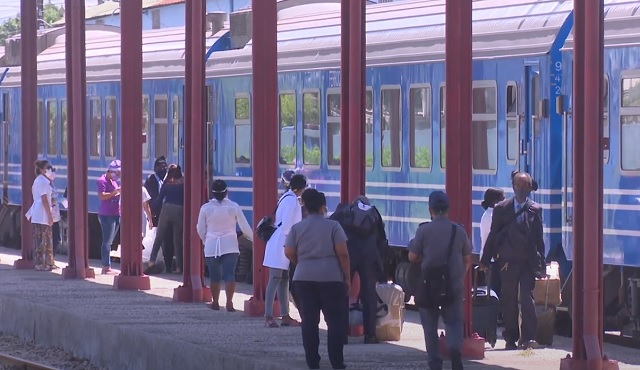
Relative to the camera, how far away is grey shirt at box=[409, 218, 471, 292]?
1155 cm

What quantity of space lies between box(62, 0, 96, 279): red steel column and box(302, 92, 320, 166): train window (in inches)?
113

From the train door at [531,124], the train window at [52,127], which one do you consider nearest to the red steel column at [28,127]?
the train window at [52,127]

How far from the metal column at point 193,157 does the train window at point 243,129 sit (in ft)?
14.0

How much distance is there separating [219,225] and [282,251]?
1620mm

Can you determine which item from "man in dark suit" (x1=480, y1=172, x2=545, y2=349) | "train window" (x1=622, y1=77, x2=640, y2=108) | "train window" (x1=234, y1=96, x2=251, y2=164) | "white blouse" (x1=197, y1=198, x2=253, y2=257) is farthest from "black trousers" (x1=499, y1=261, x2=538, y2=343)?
"train window" (x1=234, y1=96, x2=251, y2=164)

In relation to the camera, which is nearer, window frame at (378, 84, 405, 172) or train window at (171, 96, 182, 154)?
window frame at (378, 84, 405, 172)

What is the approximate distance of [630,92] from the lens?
49.8 feet

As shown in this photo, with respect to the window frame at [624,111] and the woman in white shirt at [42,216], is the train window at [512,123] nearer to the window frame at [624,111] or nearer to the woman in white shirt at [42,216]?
the window frame at [624,111]

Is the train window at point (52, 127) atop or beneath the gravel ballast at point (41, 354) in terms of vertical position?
atop

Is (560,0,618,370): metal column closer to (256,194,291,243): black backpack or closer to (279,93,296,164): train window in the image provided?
(256,194,291,243): black backpack

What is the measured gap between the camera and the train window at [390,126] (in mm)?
19219

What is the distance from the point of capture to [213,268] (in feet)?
54.9

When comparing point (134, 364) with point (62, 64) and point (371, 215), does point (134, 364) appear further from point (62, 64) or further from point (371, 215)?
point (62, 64)

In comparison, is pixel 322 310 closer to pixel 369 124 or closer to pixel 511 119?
pixel 511 119
